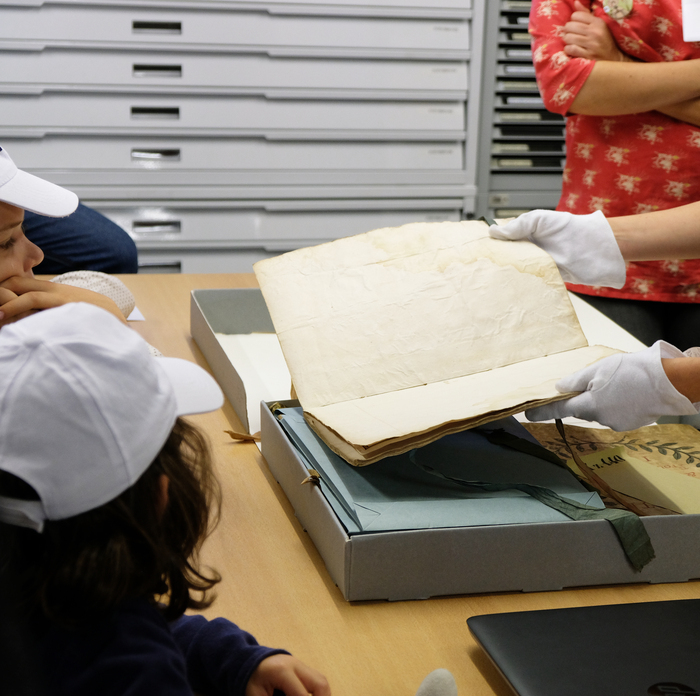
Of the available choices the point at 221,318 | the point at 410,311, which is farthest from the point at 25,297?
the point at 410,311

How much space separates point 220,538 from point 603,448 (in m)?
0.41

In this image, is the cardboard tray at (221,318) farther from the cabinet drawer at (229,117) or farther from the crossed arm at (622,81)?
the cabinet drawer at (229,117)

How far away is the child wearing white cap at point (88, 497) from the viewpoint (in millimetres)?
Answer: 427

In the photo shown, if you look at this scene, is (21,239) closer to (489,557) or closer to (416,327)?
(416,327)

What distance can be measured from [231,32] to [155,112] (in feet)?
1.16

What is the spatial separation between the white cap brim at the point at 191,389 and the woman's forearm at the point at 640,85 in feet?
3.07

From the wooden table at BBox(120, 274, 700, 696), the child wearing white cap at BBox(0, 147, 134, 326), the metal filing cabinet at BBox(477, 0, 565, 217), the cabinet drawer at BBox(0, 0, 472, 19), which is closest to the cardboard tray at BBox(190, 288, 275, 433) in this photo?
the child wearing white cap at BBox(0, 147, 134, 326)

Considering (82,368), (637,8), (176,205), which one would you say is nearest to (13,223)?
(82,368)

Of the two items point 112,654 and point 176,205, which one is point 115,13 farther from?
point 112,654

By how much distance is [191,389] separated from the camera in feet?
1.75

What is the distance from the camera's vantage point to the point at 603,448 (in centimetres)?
83

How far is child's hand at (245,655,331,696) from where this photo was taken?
1.80ft

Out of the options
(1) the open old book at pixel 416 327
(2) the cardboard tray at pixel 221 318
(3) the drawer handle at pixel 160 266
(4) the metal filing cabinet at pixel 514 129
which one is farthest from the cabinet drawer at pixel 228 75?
(1) the open old book at pixel 416 327

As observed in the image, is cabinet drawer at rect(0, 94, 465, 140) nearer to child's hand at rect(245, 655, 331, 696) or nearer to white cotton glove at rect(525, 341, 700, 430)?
white cotton glove at rect(525, 341, 700, 430)
